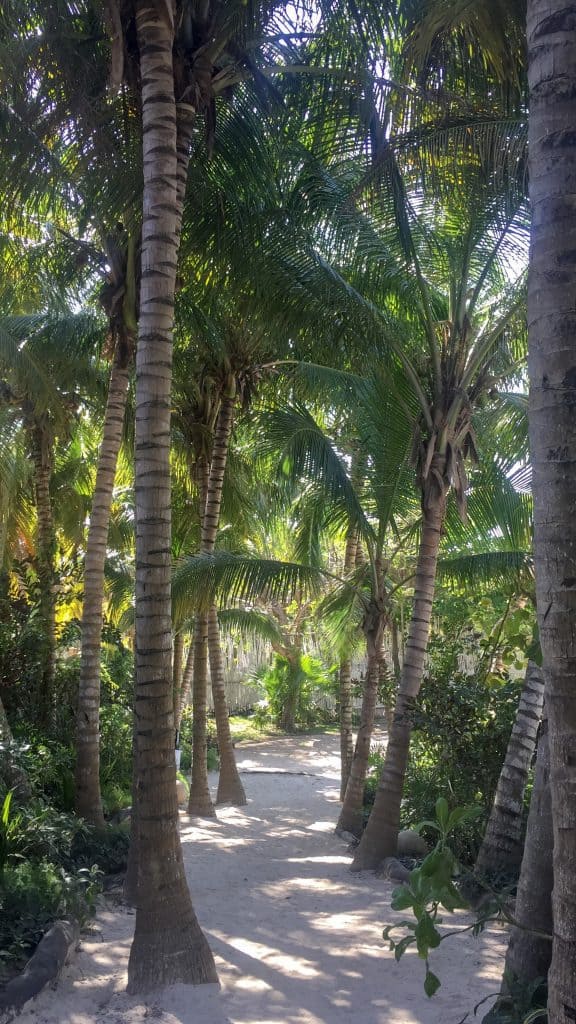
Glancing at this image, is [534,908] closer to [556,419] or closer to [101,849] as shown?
[556,419]

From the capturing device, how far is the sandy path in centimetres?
475

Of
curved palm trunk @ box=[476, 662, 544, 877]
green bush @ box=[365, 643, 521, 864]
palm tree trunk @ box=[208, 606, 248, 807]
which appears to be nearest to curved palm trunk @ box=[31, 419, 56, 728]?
palm tree trunk @ box=[208, 606, 248, 807]

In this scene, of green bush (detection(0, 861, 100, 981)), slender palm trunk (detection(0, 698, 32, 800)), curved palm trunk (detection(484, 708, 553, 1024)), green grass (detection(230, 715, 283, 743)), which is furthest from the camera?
green grass (detection(230, 715, 283, 743))

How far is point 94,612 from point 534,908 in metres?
6.13

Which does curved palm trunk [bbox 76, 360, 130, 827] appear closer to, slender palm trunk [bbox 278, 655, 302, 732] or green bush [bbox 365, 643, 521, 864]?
green bush [bbox 365, 643, 521, 864]

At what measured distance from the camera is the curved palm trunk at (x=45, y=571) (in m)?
10.9

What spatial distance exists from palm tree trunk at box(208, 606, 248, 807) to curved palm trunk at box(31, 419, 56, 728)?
249 cm

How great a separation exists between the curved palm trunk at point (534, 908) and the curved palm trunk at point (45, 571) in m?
8.00

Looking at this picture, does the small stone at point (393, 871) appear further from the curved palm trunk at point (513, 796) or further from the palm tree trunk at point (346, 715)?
the palm tree trunk at point (346, 715)

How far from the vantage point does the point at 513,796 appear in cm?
729

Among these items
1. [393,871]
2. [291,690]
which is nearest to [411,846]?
[393,871]

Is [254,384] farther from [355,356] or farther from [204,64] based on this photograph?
[204,64]

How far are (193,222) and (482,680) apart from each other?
550 cm

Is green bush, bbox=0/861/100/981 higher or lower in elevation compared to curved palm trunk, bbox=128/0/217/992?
lower
